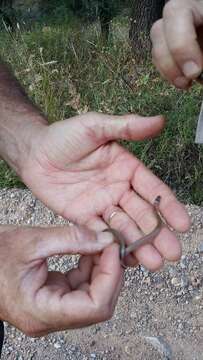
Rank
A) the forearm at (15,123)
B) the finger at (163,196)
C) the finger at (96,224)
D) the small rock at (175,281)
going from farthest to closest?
the small rock at (175,281)
the forearm at (15,123)
the finger at (96,224)
the finger at (163,196)

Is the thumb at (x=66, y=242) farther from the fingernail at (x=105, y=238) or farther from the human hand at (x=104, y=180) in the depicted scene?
the human hand at (x=104, y=180)

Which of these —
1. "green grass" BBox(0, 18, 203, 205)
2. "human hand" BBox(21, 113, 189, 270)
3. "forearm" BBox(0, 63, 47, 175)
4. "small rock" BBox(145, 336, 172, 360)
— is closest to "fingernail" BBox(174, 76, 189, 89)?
"human hand" BBox(21, 113, 189, 270)

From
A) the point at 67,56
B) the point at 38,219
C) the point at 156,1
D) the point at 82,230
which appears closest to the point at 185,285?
the point at 38,219

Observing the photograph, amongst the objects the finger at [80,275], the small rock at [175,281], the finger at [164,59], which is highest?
the finger at [164,59]

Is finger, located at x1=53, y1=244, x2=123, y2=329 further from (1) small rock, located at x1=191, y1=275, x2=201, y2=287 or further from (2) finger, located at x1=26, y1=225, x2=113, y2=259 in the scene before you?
(1) small rock, located at x1=191, y1=275, x2=201, y2=287

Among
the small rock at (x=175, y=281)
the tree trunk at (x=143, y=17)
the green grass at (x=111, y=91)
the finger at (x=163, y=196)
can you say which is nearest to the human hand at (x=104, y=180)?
the finger at (x=163, y=196)
